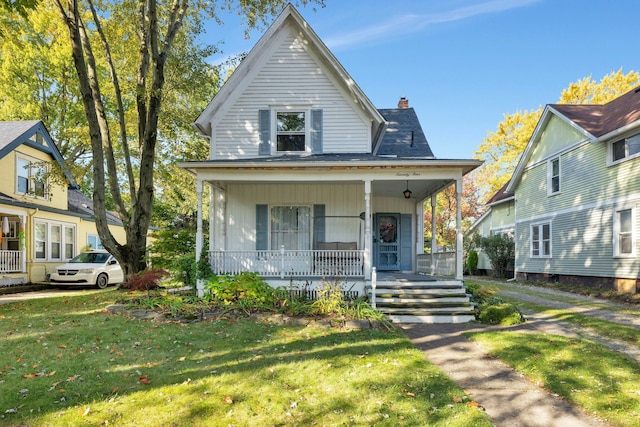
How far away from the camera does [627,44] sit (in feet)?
81.6

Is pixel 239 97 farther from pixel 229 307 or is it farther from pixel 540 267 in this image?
pixel 540 267

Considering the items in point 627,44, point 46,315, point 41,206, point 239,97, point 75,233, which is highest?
point 627,44

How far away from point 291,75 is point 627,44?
1010 inches

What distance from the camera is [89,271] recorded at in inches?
599

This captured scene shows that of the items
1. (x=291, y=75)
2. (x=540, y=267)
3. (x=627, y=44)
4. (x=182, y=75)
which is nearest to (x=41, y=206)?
(x=182, y=75)

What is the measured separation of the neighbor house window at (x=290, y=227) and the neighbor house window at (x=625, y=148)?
11.0 m

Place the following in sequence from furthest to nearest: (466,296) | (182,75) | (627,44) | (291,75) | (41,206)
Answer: (627,44) → (41,206) → (182,75) → (291,75) → (466,296)

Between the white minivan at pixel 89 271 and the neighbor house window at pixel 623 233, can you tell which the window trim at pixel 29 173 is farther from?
the neighbor house window at pixel 623 233

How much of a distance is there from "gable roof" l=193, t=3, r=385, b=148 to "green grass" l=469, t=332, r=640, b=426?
7249 millimetres

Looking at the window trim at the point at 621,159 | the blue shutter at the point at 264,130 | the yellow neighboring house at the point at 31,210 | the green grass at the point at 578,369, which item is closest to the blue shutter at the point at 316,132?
the blue shutter at the point at 264,130

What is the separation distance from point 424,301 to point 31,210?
1637cm

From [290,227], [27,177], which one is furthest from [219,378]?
[27,177]

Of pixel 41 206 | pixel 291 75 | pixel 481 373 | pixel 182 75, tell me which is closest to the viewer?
pixel 481 373

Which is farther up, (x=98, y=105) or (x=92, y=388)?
(x=98, y=105)
